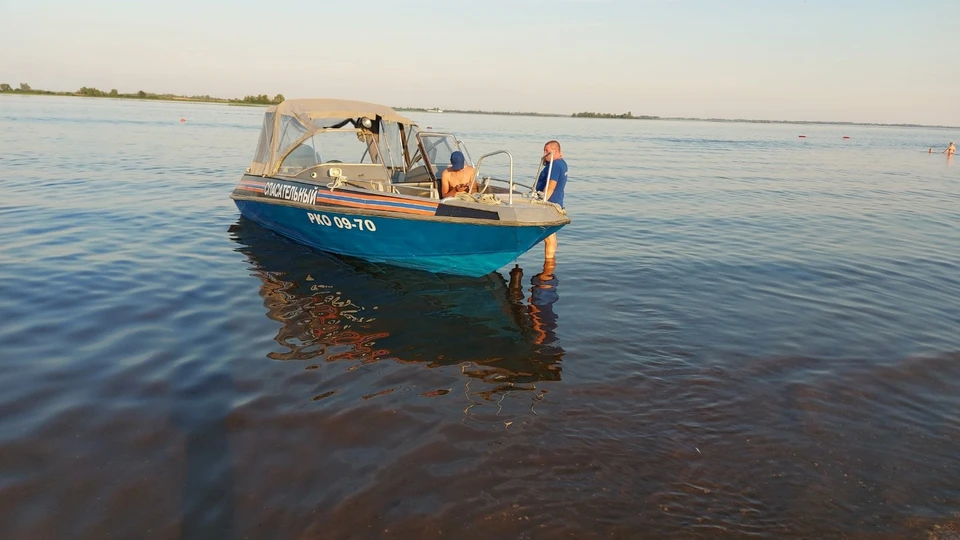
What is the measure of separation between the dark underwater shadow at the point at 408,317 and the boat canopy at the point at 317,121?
2.14 meters

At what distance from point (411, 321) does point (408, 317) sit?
165mm

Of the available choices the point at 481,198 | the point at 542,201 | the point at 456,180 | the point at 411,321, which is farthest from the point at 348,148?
the point at 411,321

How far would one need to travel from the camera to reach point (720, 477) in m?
4.53

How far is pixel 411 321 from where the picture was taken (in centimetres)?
788

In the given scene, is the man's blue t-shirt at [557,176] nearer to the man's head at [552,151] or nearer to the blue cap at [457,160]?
the man's head at [552,151]

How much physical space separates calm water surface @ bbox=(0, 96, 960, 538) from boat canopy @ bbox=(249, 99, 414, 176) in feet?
6.97

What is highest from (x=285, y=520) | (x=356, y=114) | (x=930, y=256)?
(x=356, y=114)

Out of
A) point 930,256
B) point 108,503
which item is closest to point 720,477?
point 108,503

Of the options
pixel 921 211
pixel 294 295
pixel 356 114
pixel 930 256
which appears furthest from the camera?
pixel 921 211

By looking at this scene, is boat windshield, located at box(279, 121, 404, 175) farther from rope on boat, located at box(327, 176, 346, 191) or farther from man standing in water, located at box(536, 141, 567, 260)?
man standing in water, located at box(536, 141, 567, 260)

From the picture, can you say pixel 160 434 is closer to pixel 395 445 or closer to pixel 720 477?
pixel 395 445

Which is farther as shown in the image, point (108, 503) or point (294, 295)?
point (294, 295)

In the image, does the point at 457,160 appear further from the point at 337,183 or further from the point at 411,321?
the point at 411,321

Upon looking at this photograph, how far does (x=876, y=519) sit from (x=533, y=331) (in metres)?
4.24
